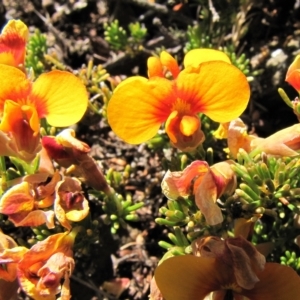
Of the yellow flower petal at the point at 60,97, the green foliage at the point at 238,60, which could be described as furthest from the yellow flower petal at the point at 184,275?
the green foliage at the point at 238,60

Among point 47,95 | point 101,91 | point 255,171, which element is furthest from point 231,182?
point 101,91

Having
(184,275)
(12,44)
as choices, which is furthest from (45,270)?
(12,44)

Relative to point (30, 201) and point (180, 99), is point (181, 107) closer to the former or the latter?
point (180, 99)

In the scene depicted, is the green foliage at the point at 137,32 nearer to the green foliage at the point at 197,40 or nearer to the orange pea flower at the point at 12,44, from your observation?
the green foliage at the point at 197,40

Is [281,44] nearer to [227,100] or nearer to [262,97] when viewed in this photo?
[262,97]

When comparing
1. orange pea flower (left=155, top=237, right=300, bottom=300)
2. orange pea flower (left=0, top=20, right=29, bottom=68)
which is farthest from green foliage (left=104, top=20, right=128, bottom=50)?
orange pea flower (left=155, top=237, right=300, bottom=300)

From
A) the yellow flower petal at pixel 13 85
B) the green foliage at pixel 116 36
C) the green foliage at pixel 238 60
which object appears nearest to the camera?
the yellow flower petal at pixel 13 85
